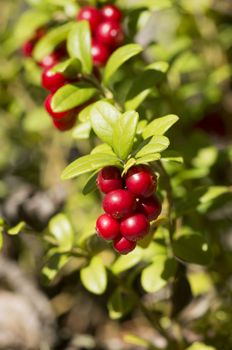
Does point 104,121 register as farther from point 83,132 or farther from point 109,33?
point 109,33

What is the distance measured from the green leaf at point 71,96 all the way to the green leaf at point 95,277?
1.68ft

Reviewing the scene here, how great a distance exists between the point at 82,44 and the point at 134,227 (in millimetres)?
719

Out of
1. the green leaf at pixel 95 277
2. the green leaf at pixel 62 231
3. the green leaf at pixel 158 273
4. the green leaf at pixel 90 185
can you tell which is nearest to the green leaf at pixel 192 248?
the green leaf at pixel 158 273

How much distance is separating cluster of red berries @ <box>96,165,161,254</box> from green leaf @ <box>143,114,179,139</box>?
0.33ft

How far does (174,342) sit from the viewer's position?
6.63ft

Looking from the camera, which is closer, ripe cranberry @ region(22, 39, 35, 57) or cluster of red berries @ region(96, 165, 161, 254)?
cluster of red berries @ region(96, 165, 161, 254)

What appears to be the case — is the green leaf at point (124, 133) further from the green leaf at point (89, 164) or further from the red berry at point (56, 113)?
the red berry at point (56, 113)

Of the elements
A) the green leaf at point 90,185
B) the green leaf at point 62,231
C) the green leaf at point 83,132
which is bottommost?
the green leaf at point 62,231

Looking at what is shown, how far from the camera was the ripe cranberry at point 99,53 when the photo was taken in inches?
73.9

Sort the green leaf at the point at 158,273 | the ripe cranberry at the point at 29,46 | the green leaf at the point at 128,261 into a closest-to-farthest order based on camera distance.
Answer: the green leaf at the point at 158,273 < the green leaf at the point at 128,261 < the ripe cranberry at the point at 29,46

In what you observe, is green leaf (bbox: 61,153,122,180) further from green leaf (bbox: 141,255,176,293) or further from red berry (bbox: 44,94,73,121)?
green leaf (bbox: 141,255,176,293)

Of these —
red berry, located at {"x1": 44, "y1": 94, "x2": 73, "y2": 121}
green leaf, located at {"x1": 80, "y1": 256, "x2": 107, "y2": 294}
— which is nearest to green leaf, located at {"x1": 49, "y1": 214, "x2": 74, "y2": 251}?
green leaf, located at {"x1": 80, "y1": 256, "x2": 107, "y2": 294}

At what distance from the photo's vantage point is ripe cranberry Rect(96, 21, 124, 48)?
1875 mm

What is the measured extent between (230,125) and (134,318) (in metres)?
1.24
